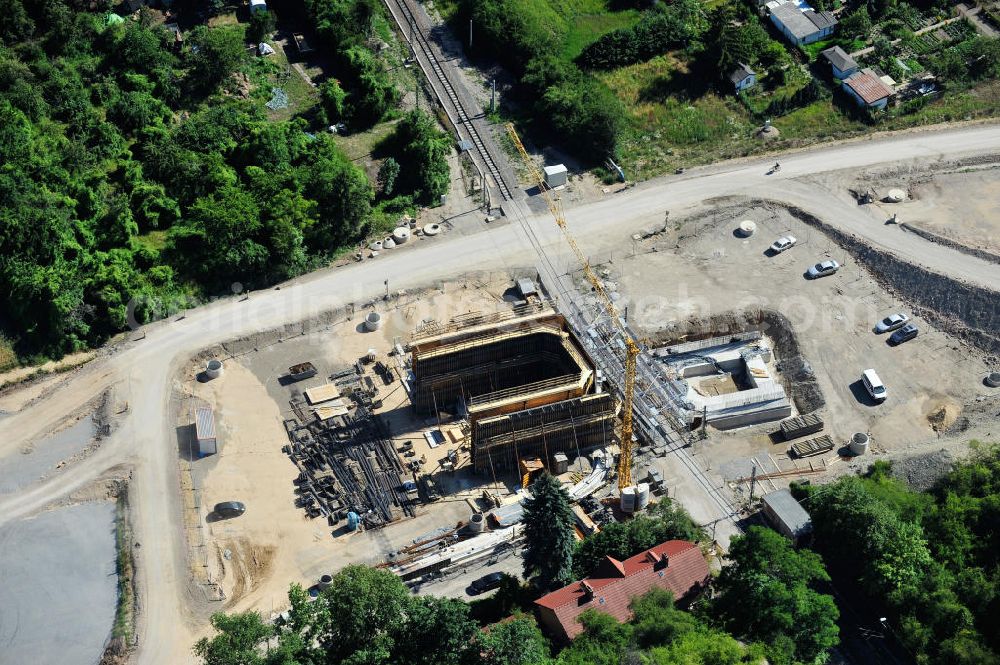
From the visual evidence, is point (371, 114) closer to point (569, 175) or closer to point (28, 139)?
point (569, 175)

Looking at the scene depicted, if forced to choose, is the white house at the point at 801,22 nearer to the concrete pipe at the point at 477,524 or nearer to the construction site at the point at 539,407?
the construction site at the point at 539,407

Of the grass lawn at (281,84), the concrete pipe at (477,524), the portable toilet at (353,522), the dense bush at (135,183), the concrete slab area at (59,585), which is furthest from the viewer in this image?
the grass lawn at (281,84)

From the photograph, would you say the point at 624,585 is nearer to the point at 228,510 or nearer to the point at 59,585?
the point at 228,510

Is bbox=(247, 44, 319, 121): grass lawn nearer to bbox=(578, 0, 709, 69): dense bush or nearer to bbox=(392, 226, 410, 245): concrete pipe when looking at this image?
bbox=(392, 226, 410, 245): concrete pipe

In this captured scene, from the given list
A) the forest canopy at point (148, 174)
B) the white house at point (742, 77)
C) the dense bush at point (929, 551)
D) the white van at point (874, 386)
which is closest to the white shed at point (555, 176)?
the forest canopy at point (148, 174)

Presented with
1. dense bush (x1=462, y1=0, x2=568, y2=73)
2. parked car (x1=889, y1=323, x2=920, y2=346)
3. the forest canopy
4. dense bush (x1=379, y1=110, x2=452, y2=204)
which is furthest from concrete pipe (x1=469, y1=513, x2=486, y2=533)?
dense bush (x1=462, y1=0, x2=568, y2=73)

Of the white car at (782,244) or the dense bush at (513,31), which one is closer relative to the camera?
the white car at (782,244)
